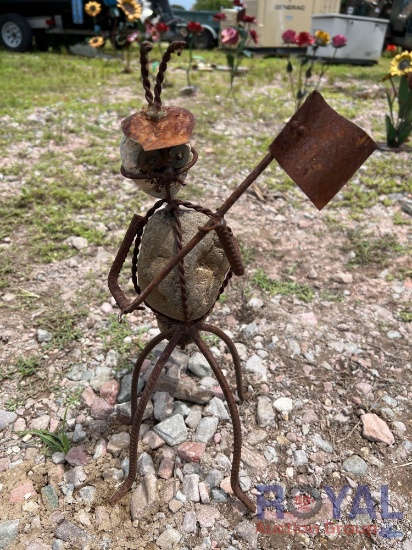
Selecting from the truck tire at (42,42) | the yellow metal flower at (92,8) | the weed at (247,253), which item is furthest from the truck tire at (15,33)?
the weed at (247,253)

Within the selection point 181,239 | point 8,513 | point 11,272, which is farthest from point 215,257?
point 11,272

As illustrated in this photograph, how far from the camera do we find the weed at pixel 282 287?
8.87 ft

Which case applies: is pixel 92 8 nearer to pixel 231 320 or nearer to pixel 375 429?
pixel 231 320

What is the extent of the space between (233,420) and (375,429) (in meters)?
0.73

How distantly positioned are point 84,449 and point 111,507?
27 centimetres

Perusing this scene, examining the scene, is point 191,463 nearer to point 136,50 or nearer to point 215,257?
point 215,257

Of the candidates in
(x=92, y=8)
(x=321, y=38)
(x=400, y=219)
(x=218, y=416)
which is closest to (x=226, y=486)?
(x=218, y=416)

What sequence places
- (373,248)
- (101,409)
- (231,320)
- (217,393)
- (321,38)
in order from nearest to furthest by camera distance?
(101,409)
(217,393)
(231,320)
(373,248)
(321,38)

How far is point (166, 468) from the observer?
1.73 metres

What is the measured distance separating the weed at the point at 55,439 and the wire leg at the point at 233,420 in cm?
64

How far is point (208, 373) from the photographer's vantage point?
7.09 feet

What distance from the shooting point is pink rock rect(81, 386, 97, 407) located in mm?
1977

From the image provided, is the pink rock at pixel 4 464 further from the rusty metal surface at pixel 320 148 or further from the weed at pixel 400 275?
the weed at pixel 400 275

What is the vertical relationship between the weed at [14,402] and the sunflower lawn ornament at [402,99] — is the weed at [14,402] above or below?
below
